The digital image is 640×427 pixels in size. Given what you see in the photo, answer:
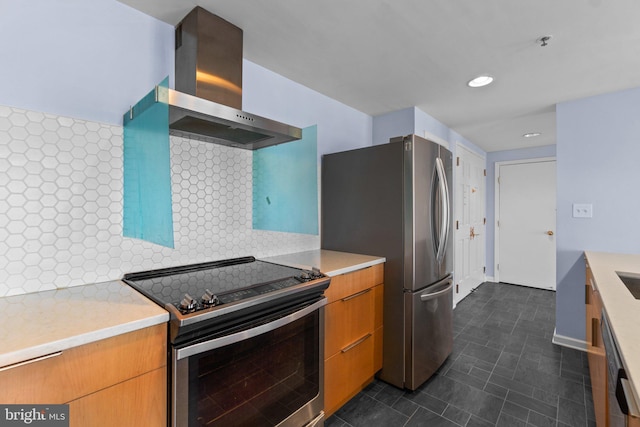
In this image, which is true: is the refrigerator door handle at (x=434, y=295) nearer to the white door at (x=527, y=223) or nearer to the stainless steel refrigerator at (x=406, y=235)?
the stainless steel refrigerator at (x=406, y=235)

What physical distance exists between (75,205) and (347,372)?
1.73 metres

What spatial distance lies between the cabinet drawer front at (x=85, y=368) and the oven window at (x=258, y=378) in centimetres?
15

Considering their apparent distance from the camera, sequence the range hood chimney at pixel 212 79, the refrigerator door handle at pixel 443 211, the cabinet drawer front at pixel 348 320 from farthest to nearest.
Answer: the refrigerator door handle at pixel 443 211
the cabinet drawer front at pixel 348 320
the range hood chimney at pixel 212 79

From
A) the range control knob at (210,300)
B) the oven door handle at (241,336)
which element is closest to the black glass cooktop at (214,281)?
the range control knob at (210,300)

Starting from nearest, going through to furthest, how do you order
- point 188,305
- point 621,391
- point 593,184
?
point 621,391 → point 188,305 → point 593,184

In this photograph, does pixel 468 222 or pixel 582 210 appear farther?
pixel 468 222

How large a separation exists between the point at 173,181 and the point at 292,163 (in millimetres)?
719

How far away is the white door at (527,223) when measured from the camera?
4.44 meters

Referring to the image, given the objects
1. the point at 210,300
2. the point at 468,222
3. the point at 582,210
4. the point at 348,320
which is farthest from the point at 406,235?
the point at 468,222

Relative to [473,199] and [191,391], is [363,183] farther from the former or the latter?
[473,199]

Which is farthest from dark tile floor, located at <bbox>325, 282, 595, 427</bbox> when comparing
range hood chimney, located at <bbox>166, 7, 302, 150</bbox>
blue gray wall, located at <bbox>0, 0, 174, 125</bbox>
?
blue gray wall, located at <bbox>0, 0, 174, 125</bbox>

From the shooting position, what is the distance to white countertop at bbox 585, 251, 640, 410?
723 millimetres

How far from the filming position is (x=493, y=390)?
6.54 ft

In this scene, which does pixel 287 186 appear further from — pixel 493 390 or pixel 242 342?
pixel 493 390
